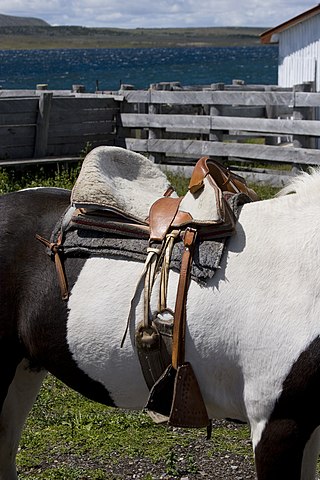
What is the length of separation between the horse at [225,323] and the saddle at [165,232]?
5 centimetres

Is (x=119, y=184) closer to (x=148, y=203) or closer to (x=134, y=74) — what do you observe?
(x=148, y=203)

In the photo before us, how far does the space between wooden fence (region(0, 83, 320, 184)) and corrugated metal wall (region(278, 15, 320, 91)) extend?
5332mm

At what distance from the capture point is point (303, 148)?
451 inches

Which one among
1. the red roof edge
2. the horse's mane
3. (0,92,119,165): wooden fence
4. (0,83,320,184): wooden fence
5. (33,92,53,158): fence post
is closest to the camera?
the horse's mane

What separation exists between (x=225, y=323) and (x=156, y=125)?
1019 centimetres

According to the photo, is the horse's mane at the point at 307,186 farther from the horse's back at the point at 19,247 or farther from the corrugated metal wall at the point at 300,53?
the corrugated metal wall at the point at 300,53

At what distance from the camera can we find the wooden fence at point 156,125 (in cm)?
1156

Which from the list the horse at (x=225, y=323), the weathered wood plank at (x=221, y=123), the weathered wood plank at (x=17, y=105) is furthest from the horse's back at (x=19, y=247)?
the weathered wood plank at (x=17, y=105)

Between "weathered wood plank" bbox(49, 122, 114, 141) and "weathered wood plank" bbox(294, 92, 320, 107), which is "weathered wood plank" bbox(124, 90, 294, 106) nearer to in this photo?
"weathered wood plank" bbox(294, 92, 320, 107)

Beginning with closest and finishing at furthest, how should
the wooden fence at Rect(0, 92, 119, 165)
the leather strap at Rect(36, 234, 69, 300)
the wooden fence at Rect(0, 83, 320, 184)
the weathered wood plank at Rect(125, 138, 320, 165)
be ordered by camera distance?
the leather strap at Rect(36, 234, 69, 300)
the weathered wood plank at Rect(125, 138, 320, 165)
the wooden fence at Rect(0, 83, 320, 184)
the wooden fence at Rect(0, 92, 119, 165)

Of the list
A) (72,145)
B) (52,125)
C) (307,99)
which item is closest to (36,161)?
(52,125)

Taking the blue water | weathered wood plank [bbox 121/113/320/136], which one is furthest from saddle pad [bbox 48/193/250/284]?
the blue water

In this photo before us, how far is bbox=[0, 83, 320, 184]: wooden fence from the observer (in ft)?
37.9

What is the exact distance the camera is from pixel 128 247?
3246 millimetres
